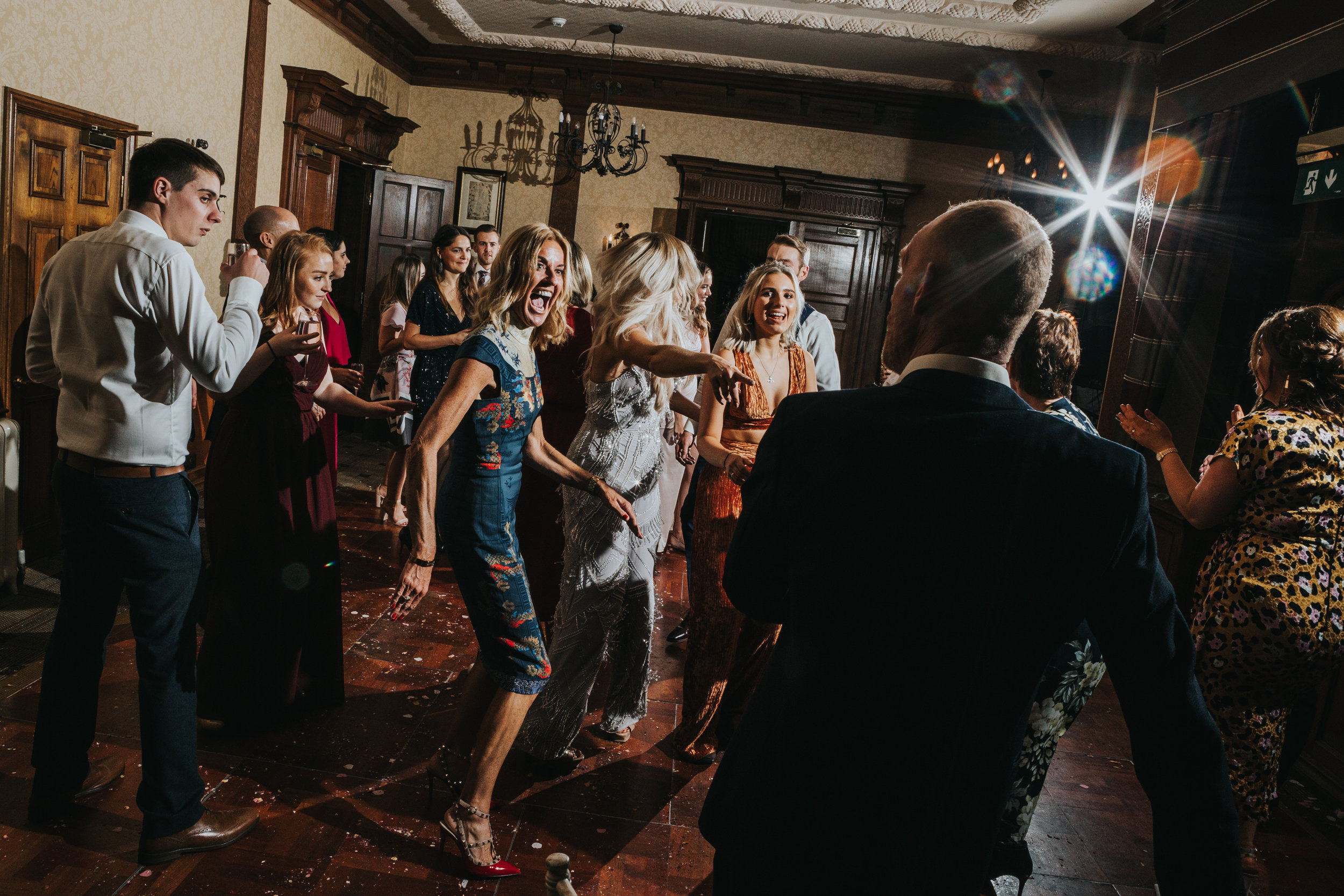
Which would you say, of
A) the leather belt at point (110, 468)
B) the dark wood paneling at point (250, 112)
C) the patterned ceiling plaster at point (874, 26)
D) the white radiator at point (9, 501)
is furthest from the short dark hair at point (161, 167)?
the patterned ceiling plaster at point (874, 26)

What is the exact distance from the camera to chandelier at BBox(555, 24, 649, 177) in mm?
7824

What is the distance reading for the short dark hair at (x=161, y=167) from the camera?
188 cm

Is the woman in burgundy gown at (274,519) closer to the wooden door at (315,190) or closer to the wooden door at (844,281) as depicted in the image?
the wooden door at (315,190)

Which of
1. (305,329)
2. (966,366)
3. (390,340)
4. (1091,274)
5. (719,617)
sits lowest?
(719,617)

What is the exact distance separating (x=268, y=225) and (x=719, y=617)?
2.45 meters

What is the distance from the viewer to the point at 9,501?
3.41 meters

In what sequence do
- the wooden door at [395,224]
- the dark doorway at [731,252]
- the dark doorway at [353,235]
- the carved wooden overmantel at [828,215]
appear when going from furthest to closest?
the dark doorway at [731,252]
the carved wooden overmantel at [828,215]
the dark doorway at [353,235]
the wooden door at [395,224]

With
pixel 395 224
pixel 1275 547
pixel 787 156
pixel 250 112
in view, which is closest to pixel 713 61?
pixel 787 156

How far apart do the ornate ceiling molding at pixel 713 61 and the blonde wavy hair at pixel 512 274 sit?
6458 mm

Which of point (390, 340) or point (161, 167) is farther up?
point (161, 167)

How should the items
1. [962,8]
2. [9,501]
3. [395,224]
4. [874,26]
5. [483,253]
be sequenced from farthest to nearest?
[395,224]
[874,26]
[962,8]
[483,253]
[9,501]

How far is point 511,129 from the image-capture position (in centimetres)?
818

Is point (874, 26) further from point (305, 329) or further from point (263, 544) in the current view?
point (263, 544)

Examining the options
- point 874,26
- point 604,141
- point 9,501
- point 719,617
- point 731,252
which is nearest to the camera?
point 719,617
